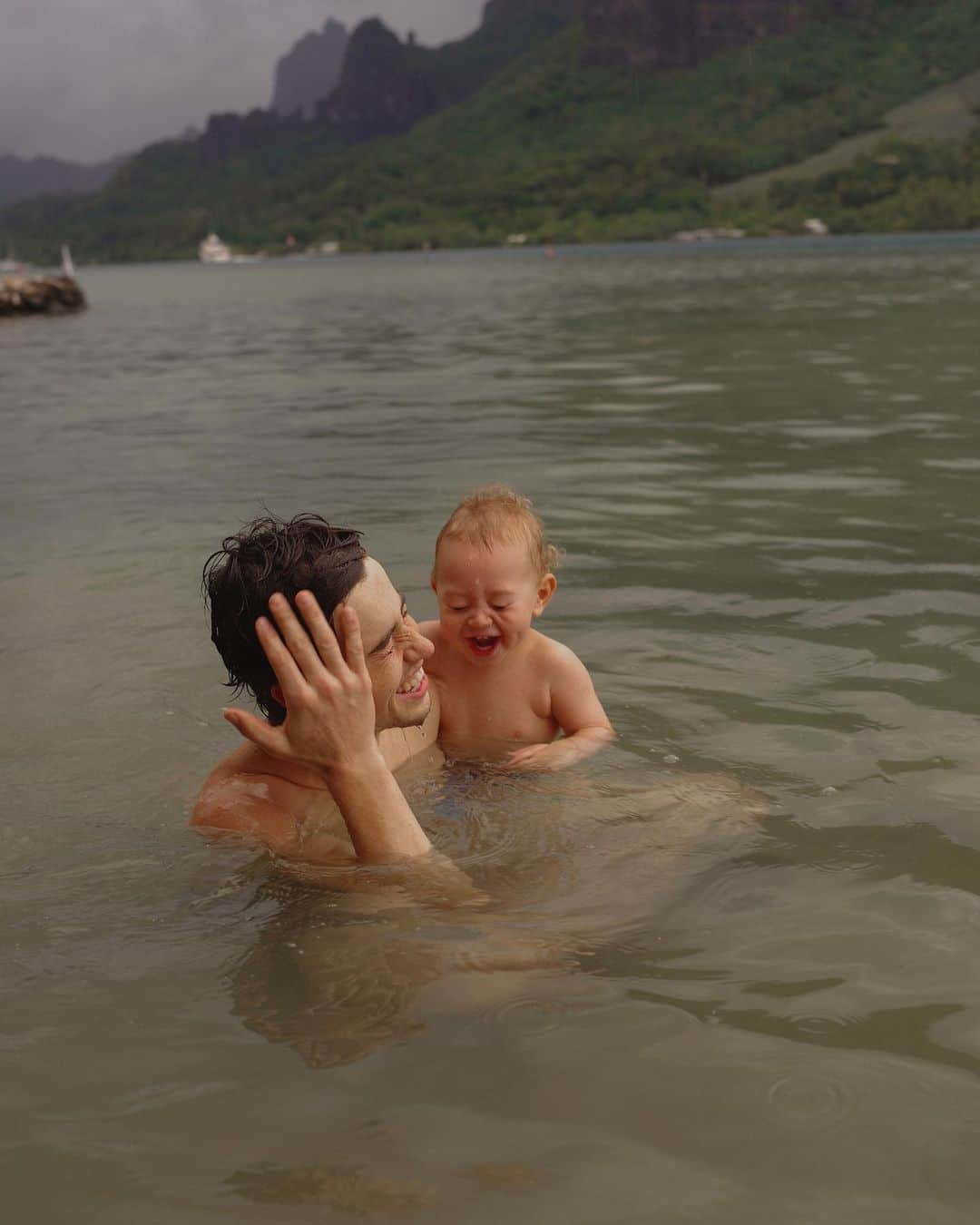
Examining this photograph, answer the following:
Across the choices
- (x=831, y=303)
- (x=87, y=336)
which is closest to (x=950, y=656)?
(x=831, y=303)

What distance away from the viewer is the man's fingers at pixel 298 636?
3123 mm

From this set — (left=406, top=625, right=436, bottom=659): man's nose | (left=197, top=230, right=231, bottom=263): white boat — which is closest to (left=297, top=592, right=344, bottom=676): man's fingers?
(left=406, top=625, right=436, bottom=659): man's nose

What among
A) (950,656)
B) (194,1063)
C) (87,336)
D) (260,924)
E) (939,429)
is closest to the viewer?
(194,1063)

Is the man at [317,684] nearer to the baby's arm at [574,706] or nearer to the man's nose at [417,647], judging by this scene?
the man's nose at [417,647]

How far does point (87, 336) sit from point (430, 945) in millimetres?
27730

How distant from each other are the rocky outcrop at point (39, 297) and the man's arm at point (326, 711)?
3706 centimetres

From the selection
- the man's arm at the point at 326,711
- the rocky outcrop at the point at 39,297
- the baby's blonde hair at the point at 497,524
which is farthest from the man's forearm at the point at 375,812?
the rocky outcrop at the point at 39,297

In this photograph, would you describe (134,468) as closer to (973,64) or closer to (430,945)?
(430,945)

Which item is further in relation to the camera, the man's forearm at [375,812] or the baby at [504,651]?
the baby at [504,651]

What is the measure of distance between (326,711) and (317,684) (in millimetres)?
68

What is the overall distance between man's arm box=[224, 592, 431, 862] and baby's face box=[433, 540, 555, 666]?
116 centimetres

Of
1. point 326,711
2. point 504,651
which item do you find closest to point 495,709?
point 504,651

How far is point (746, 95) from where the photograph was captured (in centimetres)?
14625

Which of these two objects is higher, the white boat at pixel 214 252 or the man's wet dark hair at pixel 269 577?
the white boat at pixel 214 252
